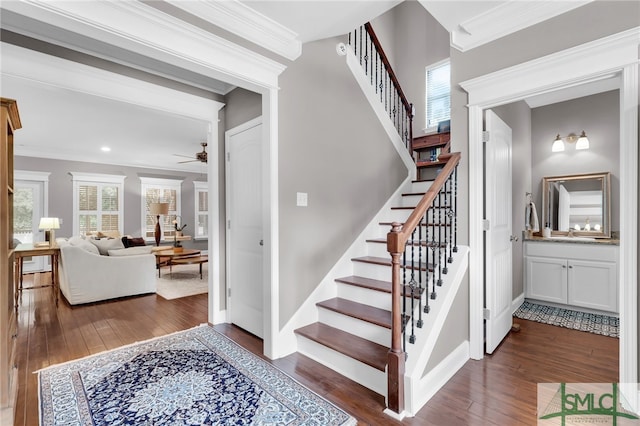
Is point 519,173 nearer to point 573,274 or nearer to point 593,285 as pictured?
point 573,274

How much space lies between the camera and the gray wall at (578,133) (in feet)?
12.1

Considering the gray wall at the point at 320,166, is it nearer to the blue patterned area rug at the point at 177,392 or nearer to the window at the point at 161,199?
the blue patterned area rug at the point at 177,392

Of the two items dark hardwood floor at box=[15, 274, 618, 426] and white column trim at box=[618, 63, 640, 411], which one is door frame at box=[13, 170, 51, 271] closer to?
dark hardwood floor at box=[15, 274, 618, 426]

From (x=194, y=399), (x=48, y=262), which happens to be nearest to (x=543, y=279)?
(x=194, y=399)

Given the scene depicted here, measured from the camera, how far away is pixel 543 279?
12.6 feet

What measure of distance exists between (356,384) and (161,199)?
844 centimetres

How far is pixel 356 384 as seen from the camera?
2186 mm

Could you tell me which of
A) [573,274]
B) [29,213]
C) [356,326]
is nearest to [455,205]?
[356,326]

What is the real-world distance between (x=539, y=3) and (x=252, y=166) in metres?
2.63

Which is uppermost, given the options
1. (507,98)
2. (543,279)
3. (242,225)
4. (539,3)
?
(539,3)

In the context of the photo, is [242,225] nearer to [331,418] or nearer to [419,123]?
[331,418]

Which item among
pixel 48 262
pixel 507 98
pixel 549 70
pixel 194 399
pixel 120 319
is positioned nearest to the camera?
pixel 194 399

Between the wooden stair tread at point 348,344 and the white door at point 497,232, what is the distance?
3.60 feet
